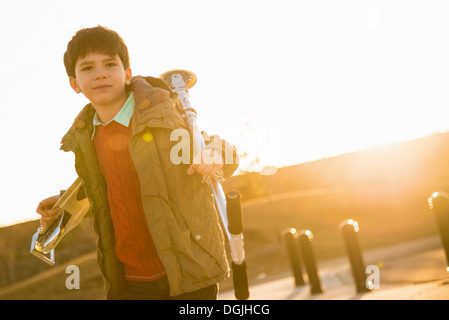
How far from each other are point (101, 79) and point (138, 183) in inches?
24.3

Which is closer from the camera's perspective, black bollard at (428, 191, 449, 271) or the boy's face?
the boy's face

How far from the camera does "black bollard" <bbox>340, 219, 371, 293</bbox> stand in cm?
809

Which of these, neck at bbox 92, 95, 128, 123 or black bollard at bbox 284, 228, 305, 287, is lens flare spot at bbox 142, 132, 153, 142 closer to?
neck at bbox 92, 95, 128, 123

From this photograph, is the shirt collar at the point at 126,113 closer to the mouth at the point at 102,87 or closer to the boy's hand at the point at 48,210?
the mouth at the point at 102,87

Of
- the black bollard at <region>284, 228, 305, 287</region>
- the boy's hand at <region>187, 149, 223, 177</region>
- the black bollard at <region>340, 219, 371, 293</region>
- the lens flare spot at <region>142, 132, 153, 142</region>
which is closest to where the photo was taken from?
the boy's hand at <region>187, 149, 223, 177</region>

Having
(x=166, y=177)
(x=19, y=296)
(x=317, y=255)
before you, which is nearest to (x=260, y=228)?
(x=317, y=255)

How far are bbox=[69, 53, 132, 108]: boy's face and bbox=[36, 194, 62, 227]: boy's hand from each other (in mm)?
695

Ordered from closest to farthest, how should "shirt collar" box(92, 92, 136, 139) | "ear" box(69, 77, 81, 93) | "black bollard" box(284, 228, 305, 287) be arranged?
1. "shirt collar" box(92, 92, 136, 139)
2. "ear" box(69, 77, 81, 93)
3. "black bollard" box(284, 228, 305, 287)

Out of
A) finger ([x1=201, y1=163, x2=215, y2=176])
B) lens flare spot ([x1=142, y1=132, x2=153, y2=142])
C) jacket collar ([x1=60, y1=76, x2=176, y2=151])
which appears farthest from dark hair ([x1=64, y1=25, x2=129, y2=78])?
finger ([x1=201, y1=163, x2=215, y2=176])

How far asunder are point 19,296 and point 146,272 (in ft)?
51.8

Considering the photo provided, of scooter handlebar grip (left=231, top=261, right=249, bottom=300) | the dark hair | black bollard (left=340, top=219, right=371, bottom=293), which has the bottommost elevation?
black bollard (left=340, top=219, right=371, bottom=293)

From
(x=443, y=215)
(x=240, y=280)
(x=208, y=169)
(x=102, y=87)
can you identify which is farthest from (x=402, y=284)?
(x=102, y=87)
